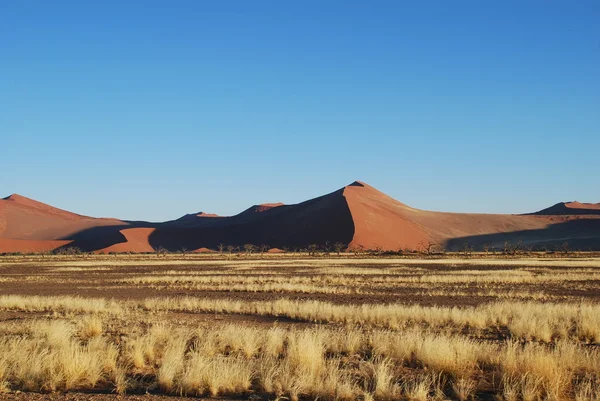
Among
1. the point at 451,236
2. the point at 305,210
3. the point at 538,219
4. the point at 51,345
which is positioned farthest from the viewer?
the point at 538,219

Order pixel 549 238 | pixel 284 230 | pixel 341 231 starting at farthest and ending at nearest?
pixel 284 230 → pixel 549 238 → pixel 341 231

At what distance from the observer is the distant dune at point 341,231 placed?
117750 mm

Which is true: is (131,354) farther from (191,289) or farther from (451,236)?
(451,236)

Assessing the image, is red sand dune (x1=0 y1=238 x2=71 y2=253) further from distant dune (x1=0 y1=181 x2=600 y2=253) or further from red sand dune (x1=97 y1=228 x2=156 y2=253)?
red sand dune (x1=97 y1=228 x2=156 y2=253)

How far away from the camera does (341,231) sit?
380 feet

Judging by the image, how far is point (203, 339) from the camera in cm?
1230

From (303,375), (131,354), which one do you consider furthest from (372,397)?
(131,354)

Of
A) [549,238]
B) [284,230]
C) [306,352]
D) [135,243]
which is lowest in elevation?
[306,352]

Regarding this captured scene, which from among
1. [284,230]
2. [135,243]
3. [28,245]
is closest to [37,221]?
[28,245]

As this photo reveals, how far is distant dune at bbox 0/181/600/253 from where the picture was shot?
117750 millimetres

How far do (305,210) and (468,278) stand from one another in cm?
10214

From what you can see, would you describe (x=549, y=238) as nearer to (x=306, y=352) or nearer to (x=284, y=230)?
(x=284, y=230)

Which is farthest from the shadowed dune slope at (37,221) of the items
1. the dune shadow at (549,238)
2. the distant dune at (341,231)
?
the dune shadow at (549,238)

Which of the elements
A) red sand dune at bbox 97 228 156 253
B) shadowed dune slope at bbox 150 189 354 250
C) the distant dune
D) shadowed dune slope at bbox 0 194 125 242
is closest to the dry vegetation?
the distant dune
